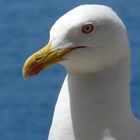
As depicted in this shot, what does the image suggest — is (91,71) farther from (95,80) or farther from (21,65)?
(21,65)

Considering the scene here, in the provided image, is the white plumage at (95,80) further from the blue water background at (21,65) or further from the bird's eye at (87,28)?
the blue water background at (21,65)

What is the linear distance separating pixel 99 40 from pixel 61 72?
2.04 metres

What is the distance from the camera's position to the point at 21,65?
4.09 metres

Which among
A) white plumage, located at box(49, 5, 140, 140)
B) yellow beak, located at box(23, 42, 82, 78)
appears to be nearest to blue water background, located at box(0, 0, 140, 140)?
A: white plumage, located at box(49, 5, 140, 140)

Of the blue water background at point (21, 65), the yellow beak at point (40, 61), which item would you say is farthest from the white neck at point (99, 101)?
the blue water background at point (21, 65)

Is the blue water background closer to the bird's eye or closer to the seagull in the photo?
the seagull

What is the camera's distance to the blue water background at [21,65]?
148 inches

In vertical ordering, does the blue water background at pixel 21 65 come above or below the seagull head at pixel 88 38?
above

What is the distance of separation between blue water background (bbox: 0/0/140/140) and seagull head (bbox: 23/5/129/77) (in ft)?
5.57

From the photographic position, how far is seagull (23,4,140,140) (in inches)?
78.2

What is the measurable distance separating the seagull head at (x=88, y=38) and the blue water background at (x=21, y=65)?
66.8 inches

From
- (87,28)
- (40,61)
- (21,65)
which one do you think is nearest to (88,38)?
(87,28)

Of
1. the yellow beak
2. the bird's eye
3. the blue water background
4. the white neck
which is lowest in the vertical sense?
the white neck

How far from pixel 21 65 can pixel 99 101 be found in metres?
2.01
